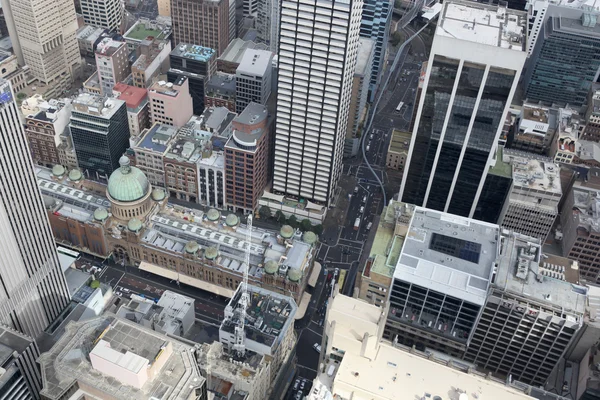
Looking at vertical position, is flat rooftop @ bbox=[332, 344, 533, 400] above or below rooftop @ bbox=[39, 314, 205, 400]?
below

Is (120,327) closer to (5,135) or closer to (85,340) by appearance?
(85,340)

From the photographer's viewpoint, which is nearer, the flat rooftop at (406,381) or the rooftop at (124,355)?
the rooftop at (124,355)

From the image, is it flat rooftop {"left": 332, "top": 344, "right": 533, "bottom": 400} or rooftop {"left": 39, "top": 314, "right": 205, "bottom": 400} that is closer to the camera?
rooftop {"left": 39, "top": 314, "right": 205, "bottom": 400}

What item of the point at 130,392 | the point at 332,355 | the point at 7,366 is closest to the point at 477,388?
the point at 332,355

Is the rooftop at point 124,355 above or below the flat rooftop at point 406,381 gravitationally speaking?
above

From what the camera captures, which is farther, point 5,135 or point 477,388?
point 5,135
